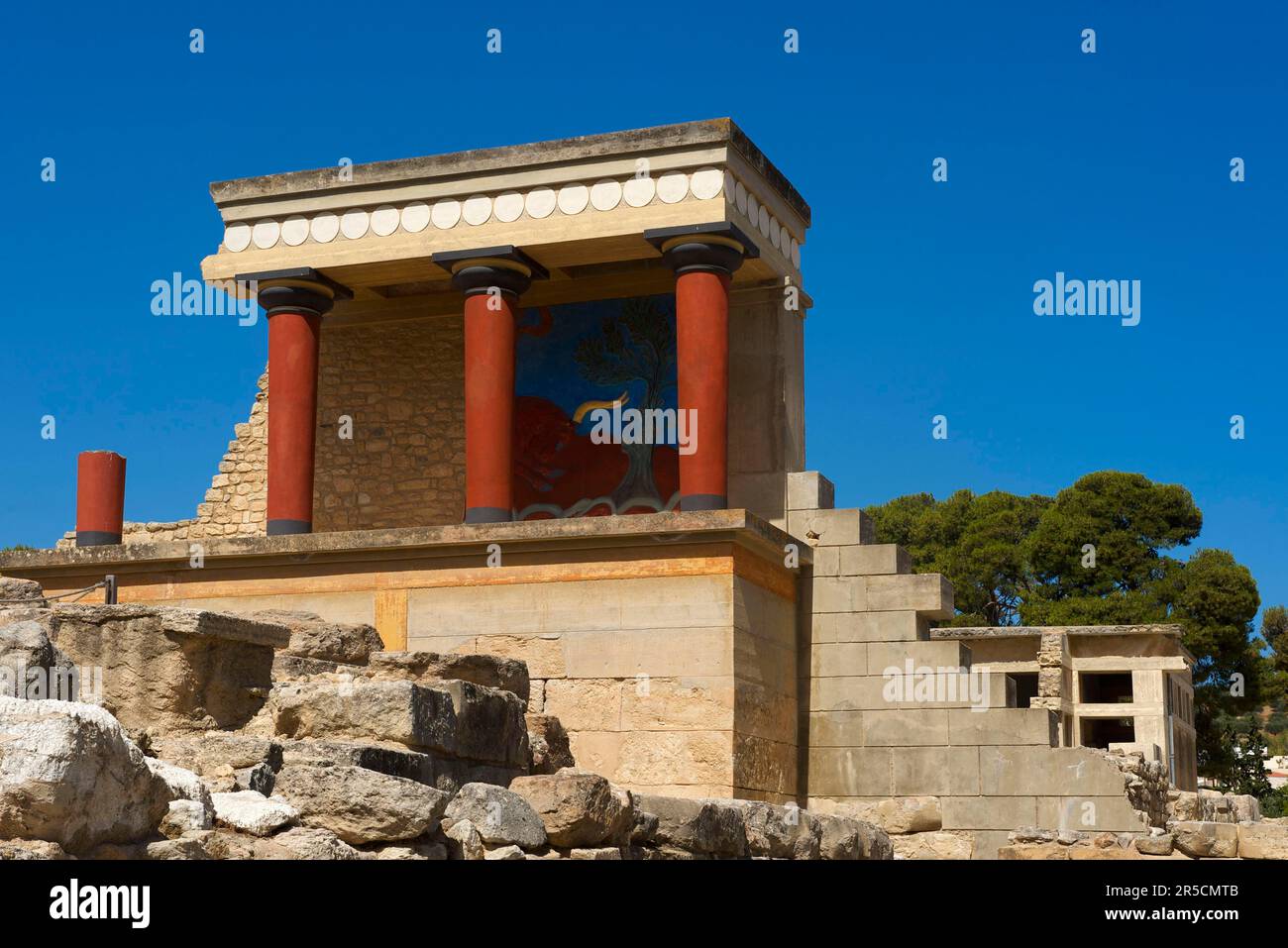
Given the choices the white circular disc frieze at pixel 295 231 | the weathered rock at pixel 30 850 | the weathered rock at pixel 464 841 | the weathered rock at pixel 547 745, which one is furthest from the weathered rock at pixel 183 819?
the white circular disc frieze at pixel 295 231

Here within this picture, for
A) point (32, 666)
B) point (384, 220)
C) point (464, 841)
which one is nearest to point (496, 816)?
point (464, 841)

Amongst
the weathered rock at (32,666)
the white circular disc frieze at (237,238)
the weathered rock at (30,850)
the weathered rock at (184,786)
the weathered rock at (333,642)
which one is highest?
the white circular disc frieze at (237,238)

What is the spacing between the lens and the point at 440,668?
392 inches

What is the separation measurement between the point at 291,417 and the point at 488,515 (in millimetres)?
2535

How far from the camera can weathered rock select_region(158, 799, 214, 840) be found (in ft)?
19.6

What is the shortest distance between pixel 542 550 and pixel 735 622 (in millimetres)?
1832

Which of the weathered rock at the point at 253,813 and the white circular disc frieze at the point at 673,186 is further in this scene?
the white circular disc frieze at the point at 673,186

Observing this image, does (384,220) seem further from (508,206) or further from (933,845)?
(933,845)

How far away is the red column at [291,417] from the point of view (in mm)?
15828

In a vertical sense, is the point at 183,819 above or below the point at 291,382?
below

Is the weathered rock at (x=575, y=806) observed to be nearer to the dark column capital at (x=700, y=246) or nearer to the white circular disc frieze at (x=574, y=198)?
the dark column capital at (x=700, y=246)

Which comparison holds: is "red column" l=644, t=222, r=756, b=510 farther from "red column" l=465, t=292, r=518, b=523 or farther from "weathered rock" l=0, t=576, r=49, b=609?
"weathered rock" l=0, t=576, r=49, b=609

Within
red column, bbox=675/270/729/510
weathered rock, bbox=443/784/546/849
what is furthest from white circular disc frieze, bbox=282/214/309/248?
weathered rock, bbox=443/784/546/849

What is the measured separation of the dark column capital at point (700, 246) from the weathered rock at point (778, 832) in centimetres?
646
